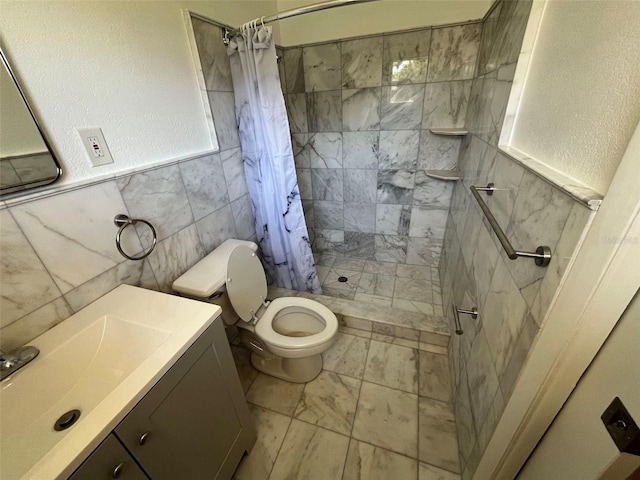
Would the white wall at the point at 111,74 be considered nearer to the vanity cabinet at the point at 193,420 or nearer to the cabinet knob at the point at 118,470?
the vanity cabinet at the point at 193,420

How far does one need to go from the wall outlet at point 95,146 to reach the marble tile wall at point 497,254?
143cm

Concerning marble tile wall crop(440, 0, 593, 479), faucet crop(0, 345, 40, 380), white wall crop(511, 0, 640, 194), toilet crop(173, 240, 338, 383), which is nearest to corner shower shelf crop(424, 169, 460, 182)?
marble tile wall crop(440, 0, 593, 479)

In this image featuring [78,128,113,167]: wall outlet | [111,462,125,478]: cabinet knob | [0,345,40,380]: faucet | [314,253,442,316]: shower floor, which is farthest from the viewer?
[314,253,442,316]: shower floor

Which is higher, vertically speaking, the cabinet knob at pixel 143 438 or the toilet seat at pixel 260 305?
the cabinet knob at pixel 143 438

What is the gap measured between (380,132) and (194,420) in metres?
2.04

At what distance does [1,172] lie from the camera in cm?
74

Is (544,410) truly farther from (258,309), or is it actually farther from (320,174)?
(320,174)

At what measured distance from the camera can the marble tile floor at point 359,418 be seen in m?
1.19

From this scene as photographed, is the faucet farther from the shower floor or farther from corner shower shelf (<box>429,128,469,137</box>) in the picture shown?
corner shower shelf (<box>429,128,469,137</box>)

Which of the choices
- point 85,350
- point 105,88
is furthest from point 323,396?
point 105,88

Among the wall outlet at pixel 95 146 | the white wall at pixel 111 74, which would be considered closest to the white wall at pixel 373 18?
the white wall at pixel 111 74

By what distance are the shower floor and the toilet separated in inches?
22.5

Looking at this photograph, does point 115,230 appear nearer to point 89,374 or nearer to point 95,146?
point 95,146

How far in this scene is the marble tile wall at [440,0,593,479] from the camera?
650mm
